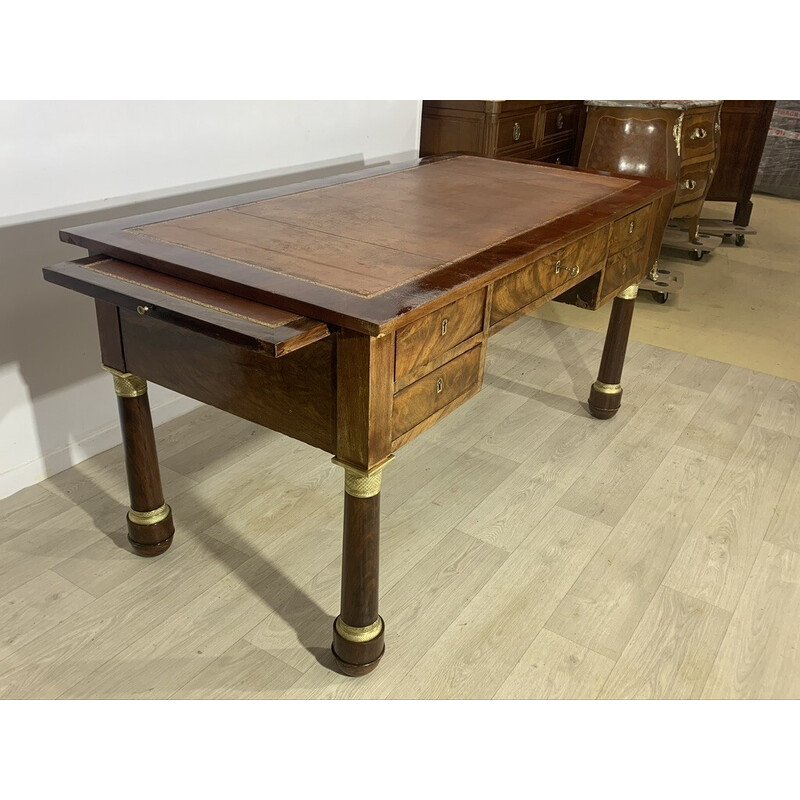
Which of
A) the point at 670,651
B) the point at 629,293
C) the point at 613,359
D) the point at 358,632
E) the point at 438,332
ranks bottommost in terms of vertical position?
the point at 670,651

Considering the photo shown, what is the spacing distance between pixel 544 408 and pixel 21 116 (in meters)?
1.87

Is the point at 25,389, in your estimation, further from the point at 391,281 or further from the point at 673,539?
the point at 673,539

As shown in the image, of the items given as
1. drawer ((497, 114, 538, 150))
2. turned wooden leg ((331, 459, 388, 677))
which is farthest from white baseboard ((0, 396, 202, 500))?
drawer ((497, 114, 538, 150))

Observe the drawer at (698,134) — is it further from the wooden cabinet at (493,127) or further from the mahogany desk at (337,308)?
the mahogany desk at (337,308)

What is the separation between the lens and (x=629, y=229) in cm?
227

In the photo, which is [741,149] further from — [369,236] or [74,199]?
[74,199]

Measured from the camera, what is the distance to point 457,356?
1583 mm

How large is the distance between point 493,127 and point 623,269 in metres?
1.51

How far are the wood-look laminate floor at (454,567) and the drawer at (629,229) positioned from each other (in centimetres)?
69

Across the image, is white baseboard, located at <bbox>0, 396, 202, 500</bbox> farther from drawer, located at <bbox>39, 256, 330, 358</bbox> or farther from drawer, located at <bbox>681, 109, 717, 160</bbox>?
drawer, located at <bbox>681, 109, 717, 160</bbox>

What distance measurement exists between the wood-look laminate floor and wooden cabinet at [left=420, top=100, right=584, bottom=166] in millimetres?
1519

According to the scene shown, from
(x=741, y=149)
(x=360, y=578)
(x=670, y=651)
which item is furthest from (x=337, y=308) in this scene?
(x=741, y=149)

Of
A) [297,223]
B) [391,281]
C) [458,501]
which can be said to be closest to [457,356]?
[391,281]

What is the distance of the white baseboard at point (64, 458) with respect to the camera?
2.18 m
